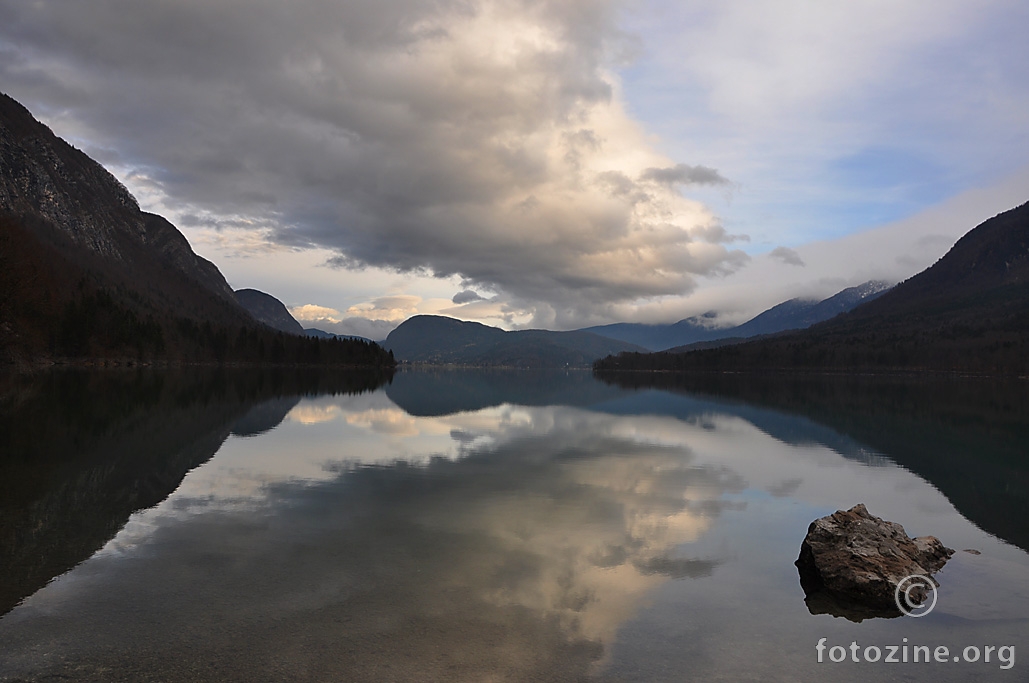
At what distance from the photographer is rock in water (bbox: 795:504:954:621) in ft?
46.0

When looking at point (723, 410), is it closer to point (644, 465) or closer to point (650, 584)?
point (644, 465)

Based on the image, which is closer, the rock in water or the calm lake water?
the calm lake water

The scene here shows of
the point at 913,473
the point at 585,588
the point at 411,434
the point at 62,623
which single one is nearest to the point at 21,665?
the point at 62,623

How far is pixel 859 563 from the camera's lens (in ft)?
49.0

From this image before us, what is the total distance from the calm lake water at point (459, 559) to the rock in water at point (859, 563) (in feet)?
1.95

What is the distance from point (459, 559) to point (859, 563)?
10.8 m

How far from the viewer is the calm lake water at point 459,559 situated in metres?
10.3

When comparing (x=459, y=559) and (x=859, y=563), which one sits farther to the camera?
(x=459, y=559)

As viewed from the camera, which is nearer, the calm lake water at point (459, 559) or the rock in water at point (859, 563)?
the calm lake water at point (459, 559)

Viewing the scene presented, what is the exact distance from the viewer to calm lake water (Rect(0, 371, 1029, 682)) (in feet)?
33.8

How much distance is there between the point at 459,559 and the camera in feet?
51.2

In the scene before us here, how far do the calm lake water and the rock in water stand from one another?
594 mm

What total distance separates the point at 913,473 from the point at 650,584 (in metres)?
26.4

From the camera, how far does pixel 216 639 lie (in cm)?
1043
